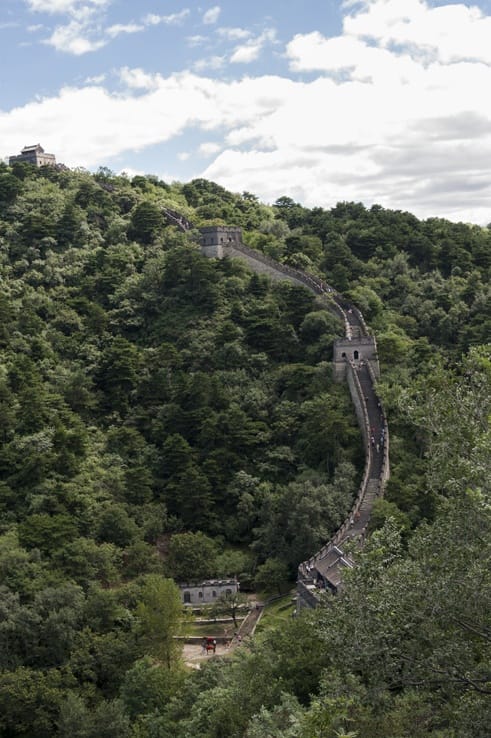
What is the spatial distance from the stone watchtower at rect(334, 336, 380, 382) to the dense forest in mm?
1042

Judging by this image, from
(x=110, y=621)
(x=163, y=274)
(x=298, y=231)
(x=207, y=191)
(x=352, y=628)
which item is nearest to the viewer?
(x=352, y=628)

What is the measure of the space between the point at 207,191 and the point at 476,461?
80.5 metres

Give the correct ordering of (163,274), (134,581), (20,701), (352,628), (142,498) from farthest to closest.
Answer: (163,274) → (142,498) → (134,581) → (20,701) → (352,628)

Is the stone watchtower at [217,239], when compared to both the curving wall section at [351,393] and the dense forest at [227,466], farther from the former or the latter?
the dense forest at [227,466]

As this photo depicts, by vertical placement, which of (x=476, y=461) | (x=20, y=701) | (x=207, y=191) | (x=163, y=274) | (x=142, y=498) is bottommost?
(x=20, y=701)

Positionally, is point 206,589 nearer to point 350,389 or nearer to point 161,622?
point 161,622

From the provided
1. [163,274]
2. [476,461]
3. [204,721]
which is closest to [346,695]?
[476,461]

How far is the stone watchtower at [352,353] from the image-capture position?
47.8 m

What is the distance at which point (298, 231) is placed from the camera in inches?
2808

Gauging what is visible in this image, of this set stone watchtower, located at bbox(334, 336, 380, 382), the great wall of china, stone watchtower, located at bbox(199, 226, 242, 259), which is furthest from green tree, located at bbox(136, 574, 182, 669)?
stone watchtower, located at bbox(199, 226, 242, 259)

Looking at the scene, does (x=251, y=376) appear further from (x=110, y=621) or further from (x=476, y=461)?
(x=476, y=461)

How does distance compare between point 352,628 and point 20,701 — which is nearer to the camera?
point 352,628

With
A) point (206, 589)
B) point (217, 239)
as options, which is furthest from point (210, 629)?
point (217, 239)

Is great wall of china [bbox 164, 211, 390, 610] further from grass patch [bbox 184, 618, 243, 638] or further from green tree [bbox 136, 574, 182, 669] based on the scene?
green tree [bbox 136, 574, 182, 669]
